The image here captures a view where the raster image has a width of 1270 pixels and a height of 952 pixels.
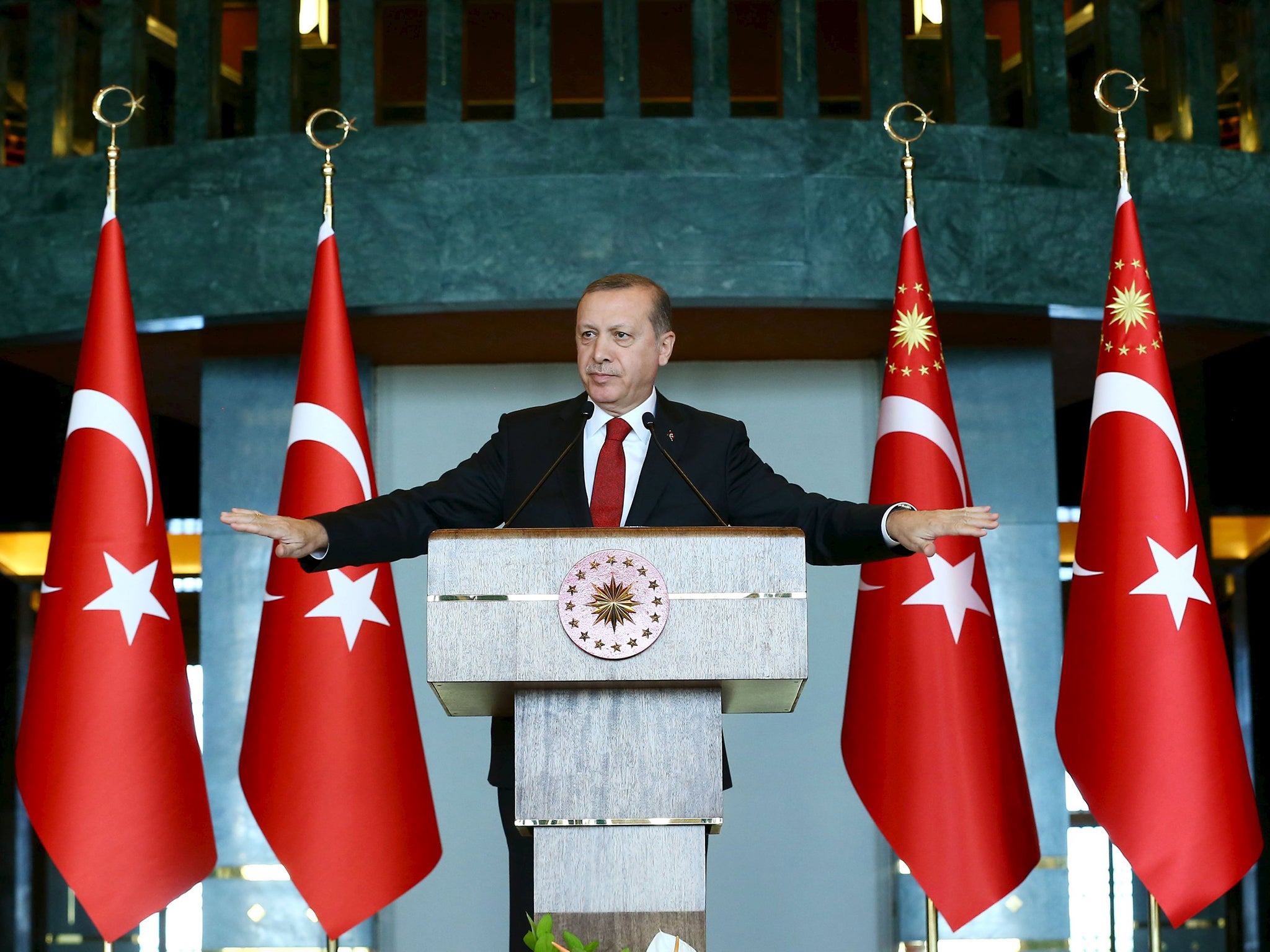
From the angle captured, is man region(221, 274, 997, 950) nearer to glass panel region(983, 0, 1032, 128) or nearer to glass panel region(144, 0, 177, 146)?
glass panel region(983, 0, 1032, 128)

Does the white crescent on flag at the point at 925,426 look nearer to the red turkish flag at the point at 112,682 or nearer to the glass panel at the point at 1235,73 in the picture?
the glass panel at the point at 1235,73

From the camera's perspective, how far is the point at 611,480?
2359 millimetres

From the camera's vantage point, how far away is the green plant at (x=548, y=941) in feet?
5.72

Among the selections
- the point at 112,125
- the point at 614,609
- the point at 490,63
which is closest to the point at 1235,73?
the point at 490,63

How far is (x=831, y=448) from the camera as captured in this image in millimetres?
4734

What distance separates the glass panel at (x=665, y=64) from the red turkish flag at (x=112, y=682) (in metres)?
2.91

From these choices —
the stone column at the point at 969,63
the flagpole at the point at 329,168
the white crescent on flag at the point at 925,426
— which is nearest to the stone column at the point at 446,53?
the flagpole at the point at 329,168

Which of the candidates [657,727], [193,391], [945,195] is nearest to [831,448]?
[945,195]

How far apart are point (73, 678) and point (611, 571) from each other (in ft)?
7.63

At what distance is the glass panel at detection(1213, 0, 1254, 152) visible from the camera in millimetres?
4609

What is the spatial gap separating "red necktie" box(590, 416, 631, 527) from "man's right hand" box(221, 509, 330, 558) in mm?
445

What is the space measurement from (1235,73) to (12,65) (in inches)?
169

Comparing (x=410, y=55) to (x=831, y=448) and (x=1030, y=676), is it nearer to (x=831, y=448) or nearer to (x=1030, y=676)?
(x=831, y=448)

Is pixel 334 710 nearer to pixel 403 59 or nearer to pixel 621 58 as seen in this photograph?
pixel 621 58
